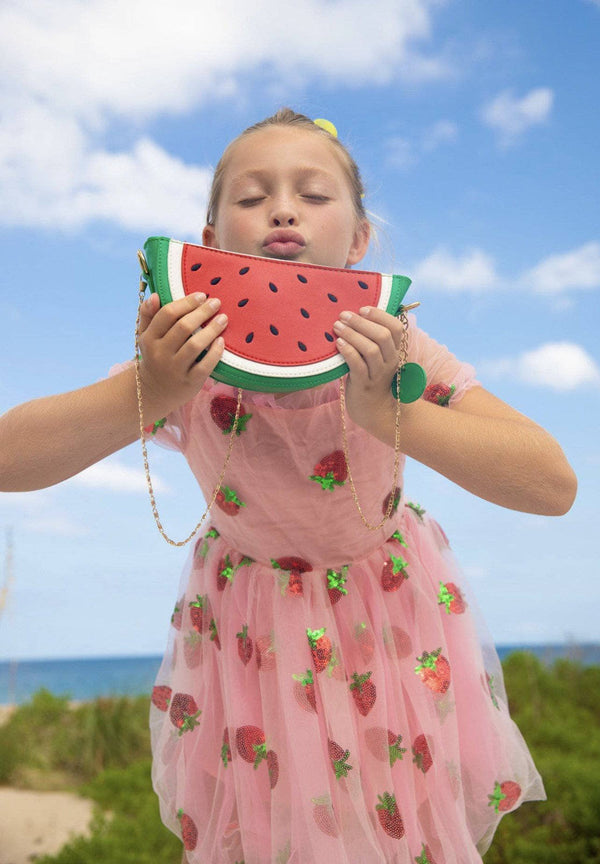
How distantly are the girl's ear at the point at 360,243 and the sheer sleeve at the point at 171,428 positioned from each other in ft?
2.56

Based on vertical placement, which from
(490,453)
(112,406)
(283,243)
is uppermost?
(283,243)

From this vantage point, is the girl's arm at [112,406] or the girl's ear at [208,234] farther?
the girl's ear at [208,234]

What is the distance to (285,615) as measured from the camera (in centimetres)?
212

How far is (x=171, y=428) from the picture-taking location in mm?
2260

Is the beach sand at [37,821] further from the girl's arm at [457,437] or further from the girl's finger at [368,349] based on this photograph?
the girl's finger at [368,349]

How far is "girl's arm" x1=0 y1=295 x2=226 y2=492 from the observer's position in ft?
5.30

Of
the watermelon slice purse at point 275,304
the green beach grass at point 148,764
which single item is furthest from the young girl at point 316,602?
the green beach grass at point 148,764

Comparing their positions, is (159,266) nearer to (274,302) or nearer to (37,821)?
(274,302)

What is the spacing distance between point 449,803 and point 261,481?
102cm

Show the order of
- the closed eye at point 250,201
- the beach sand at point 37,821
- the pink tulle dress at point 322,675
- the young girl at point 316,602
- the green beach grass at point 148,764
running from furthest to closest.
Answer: the beach sand at point 37,821 < the green beach grass at point 148,764 < the closed eye at point 250,201 < the pink tulle dress at point 322,675 < the young girl at point 316,602

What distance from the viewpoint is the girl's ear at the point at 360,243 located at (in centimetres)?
255

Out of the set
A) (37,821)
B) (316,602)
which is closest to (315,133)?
(316,602)

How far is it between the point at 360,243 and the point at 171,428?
36.1 inches

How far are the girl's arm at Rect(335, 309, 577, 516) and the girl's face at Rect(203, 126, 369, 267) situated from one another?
0.50 metres
